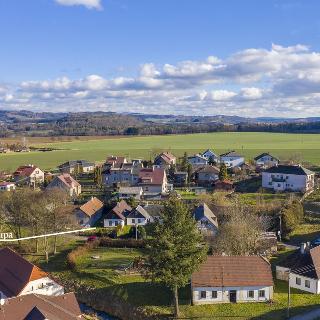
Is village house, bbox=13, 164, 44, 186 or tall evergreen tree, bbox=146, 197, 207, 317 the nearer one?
tall evergreen tree, bbox=146, 197, 207, 317

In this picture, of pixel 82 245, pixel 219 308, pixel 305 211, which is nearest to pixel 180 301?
pixel 219 308

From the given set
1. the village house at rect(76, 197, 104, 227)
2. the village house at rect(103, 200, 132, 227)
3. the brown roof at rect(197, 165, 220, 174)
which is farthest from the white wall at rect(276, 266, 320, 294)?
the brown roof at rect(197, 165, 220, 174)

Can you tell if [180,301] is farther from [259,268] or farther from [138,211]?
[138,211]

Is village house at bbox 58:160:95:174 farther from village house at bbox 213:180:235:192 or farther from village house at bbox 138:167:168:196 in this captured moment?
village house at bbox 213:180:235:192

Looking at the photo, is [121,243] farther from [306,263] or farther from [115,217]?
[306,263]

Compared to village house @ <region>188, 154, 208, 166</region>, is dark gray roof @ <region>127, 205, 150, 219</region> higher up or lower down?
lower down

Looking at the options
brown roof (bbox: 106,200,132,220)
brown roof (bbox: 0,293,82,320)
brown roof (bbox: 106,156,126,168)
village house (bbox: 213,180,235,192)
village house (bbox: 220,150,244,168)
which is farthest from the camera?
village house (bbox: 220,150,244,168)
